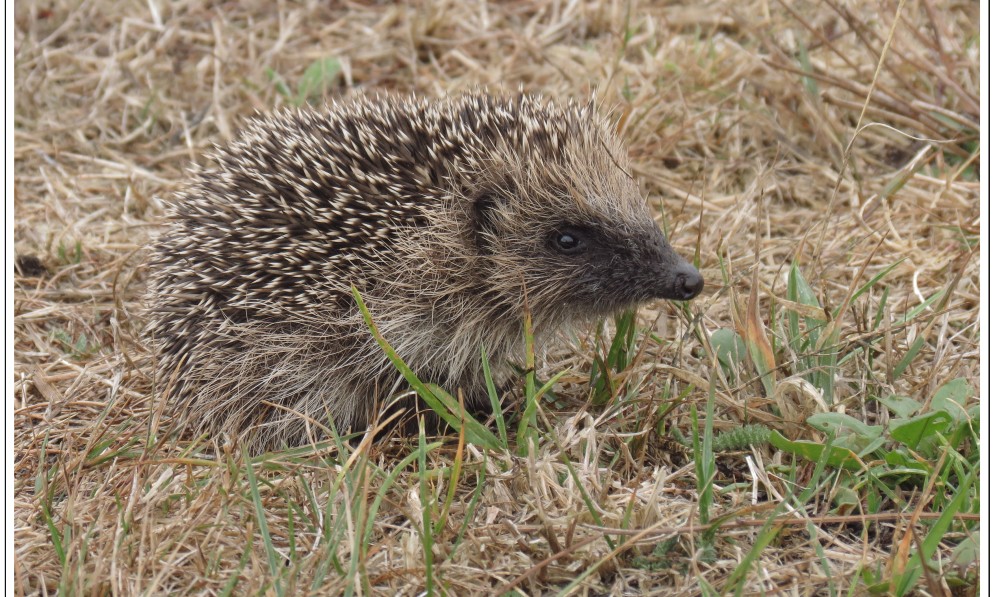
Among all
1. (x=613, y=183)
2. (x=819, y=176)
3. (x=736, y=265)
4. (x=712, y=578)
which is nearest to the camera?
(x=712, y=578)

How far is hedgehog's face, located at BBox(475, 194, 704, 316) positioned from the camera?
4375 mm

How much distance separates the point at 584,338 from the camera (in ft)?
16.8

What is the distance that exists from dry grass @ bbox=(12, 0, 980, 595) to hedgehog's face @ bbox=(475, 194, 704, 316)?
36 cm

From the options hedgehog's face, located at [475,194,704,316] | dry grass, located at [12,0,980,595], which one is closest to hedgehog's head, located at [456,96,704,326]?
hedgehog's face, located at [475,194,704,316]

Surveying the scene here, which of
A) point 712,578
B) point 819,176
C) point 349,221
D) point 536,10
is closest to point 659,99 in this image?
point 819,176

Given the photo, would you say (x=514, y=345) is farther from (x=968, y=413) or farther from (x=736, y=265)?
(x=968, y=413)

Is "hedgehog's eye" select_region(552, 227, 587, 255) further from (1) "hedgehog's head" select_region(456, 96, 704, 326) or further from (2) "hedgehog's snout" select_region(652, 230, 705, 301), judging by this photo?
(2) "hedgehog's snout" select_region(652, 230, 705, 301)

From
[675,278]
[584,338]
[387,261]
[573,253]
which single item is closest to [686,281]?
[675,278]

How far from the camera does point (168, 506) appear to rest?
3.82m

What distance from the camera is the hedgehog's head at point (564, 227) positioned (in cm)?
440

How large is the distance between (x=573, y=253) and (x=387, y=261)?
0.80m

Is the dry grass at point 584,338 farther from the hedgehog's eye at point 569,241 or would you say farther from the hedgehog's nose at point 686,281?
the hedgehog's eye at point 569,241

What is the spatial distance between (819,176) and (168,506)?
4.42m

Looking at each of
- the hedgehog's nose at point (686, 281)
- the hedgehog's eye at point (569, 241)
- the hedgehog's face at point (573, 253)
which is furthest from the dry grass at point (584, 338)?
the hedgehog's eye at point (569, 241)
